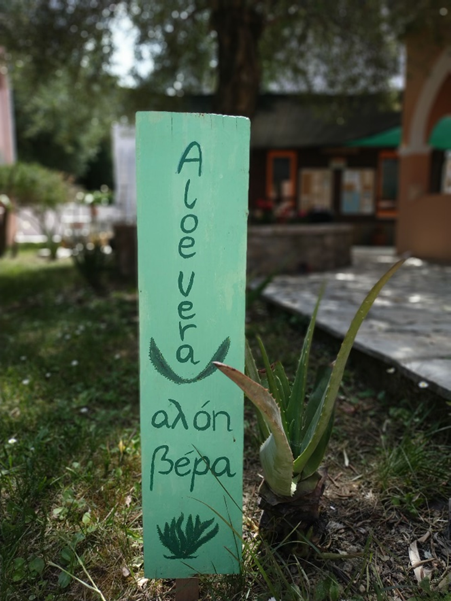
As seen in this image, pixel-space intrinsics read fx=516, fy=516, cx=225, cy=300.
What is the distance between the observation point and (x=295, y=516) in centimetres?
155

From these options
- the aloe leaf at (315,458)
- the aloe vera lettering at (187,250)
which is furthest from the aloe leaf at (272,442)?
the aloe vera lettering at (187,250)

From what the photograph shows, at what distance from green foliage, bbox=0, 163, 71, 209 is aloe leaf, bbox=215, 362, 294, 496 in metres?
10.5

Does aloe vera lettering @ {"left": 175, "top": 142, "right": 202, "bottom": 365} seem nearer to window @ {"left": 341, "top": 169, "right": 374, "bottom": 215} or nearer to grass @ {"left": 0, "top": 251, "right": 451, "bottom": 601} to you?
grass @ {"left": 0, "top": 251, "right": 451, "bottom": 601}

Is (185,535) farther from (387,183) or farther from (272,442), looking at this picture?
(387,183)

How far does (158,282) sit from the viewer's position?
133 cm

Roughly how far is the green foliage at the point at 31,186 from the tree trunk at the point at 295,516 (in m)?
10.4

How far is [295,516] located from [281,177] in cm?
1264

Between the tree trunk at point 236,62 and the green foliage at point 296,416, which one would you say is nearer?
the green foliage at point 296,416

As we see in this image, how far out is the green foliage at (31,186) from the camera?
1060 cm

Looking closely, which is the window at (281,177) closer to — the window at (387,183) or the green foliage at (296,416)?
the window at (387,183)

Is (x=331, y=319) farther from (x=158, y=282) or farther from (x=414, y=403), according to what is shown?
(x=158, y=282)

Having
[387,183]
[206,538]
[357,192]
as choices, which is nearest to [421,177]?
[357,192]

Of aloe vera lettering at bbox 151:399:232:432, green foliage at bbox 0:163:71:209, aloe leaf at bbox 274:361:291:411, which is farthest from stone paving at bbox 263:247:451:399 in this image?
green foliage at bbox 0:163:71:209

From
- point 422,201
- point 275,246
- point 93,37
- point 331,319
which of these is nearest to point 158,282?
point 331,319
